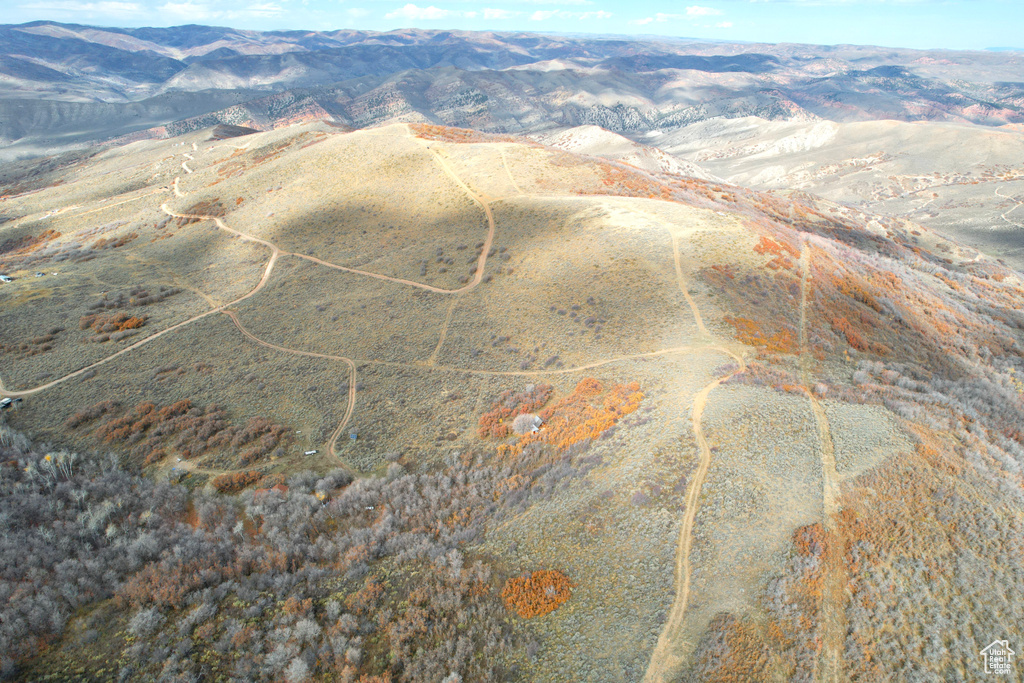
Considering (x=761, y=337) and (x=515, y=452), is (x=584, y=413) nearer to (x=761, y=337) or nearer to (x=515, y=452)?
(x=515, y=452)

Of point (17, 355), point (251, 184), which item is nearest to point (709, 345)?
point (17, 355)

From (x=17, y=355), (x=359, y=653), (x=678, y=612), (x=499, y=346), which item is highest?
(x=678, y=612)

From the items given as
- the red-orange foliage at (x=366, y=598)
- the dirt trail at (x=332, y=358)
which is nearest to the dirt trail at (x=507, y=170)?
the dirt trail at (x=332, y=358)

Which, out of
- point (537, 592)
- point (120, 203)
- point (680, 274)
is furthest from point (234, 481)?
point (120, 203)

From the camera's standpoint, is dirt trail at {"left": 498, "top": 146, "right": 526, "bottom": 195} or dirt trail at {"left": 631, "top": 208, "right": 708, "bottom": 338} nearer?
dirt trail at {"left": 631, "top": 208, "right": 708, "bottom": 338}

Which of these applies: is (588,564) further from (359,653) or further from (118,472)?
(118,472)

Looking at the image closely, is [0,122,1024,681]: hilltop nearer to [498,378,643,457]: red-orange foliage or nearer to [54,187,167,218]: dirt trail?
[498,378,643,457]: red-orange foliage

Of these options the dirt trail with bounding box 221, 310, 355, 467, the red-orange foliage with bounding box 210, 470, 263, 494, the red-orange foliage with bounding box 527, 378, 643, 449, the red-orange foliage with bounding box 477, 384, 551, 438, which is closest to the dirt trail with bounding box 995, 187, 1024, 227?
the red-orange foliage with bounding box 527, 378, 643, 449

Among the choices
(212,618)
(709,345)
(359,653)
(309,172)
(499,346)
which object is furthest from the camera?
(309,172)

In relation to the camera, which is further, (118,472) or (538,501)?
(118,472)
